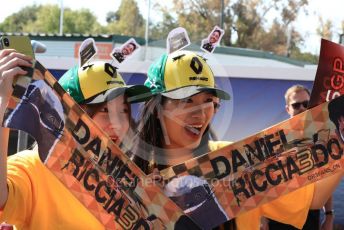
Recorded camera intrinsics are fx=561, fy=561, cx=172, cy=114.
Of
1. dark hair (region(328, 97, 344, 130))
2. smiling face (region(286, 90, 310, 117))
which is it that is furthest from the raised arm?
smiling face (region(286, 90, 310, 117))

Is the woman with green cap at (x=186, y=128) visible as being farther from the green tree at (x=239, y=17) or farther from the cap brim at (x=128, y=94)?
the green tree at (x=239, y=17)

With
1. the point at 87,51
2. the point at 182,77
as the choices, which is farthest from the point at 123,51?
the point at 182,77

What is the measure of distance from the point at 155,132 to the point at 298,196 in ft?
1.83

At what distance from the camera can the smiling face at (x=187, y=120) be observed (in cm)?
193

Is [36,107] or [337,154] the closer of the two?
[36,107]

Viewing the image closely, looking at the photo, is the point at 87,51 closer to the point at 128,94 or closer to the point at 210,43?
the point at 128,94

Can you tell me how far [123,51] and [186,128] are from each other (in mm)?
1132

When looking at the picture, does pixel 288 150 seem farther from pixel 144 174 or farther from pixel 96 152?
pixel 96 152

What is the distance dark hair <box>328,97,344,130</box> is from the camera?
178 cm

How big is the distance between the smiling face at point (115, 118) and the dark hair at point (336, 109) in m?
0.76

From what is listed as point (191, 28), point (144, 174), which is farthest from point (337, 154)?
point (191, 28)

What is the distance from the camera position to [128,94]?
214 cm

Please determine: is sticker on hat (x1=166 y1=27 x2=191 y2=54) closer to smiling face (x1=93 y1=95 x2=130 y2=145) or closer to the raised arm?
smiling face (x1=93 y1=95 x2=130 y2=145)

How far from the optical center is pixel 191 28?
1388 inches
